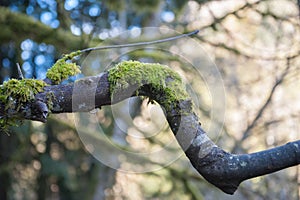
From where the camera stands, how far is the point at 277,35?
514 centimetres

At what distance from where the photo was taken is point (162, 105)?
160cm

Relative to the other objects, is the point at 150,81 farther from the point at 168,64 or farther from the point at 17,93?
the point at 168,64

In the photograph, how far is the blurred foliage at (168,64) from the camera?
446 centimetres

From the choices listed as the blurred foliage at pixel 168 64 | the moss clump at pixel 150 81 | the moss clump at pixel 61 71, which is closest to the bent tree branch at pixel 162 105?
the moss clump at pixel 150 81

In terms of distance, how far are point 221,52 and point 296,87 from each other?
107cm

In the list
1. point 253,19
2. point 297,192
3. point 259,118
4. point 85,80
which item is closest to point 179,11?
point 253,19

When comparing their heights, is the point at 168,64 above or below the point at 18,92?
below

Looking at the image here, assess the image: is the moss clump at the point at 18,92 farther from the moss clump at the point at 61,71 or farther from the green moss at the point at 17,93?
the moss clump at the point at 61,71

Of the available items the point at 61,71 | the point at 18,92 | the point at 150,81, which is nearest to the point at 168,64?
the point at 61,71

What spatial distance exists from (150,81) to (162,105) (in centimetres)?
10

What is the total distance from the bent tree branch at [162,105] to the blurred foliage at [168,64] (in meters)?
2.45

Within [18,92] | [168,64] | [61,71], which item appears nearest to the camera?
[18,92]

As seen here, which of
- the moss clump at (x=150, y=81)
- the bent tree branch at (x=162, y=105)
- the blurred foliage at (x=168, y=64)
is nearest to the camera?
the bent tree branch at (x=162, y=105)

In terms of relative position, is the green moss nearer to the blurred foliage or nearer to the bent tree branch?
the bent tree branch
